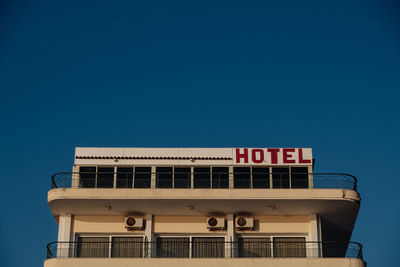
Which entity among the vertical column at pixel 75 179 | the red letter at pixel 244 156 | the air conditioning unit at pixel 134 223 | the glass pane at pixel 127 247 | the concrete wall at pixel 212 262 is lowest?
the concrete wall at pixel 212 262

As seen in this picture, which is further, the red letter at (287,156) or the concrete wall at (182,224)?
the red letter at (287,156)

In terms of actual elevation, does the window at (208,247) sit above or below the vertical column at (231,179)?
below

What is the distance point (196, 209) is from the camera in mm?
43281

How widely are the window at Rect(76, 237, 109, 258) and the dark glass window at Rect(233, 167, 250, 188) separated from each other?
23.8 ft

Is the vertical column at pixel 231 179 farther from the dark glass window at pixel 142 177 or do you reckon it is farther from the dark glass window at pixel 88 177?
the dark glass window at pixel 88 177

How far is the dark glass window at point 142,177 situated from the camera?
144ft

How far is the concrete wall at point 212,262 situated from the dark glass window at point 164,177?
4.27 m

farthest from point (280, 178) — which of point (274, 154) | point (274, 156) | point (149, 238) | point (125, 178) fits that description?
point (125, 178)

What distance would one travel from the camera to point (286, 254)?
42.7 metres

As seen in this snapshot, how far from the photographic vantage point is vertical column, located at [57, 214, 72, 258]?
139ft

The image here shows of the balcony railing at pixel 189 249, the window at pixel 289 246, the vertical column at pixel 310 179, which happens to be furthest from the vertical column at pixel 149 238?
the vertical column at pixel 310 179

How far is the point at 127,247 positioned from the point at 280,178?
8.59m

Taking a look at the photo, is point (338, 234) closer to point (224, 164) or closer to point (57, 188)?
point (224, 164)

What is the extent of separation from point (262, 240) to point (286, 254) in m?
1.42
